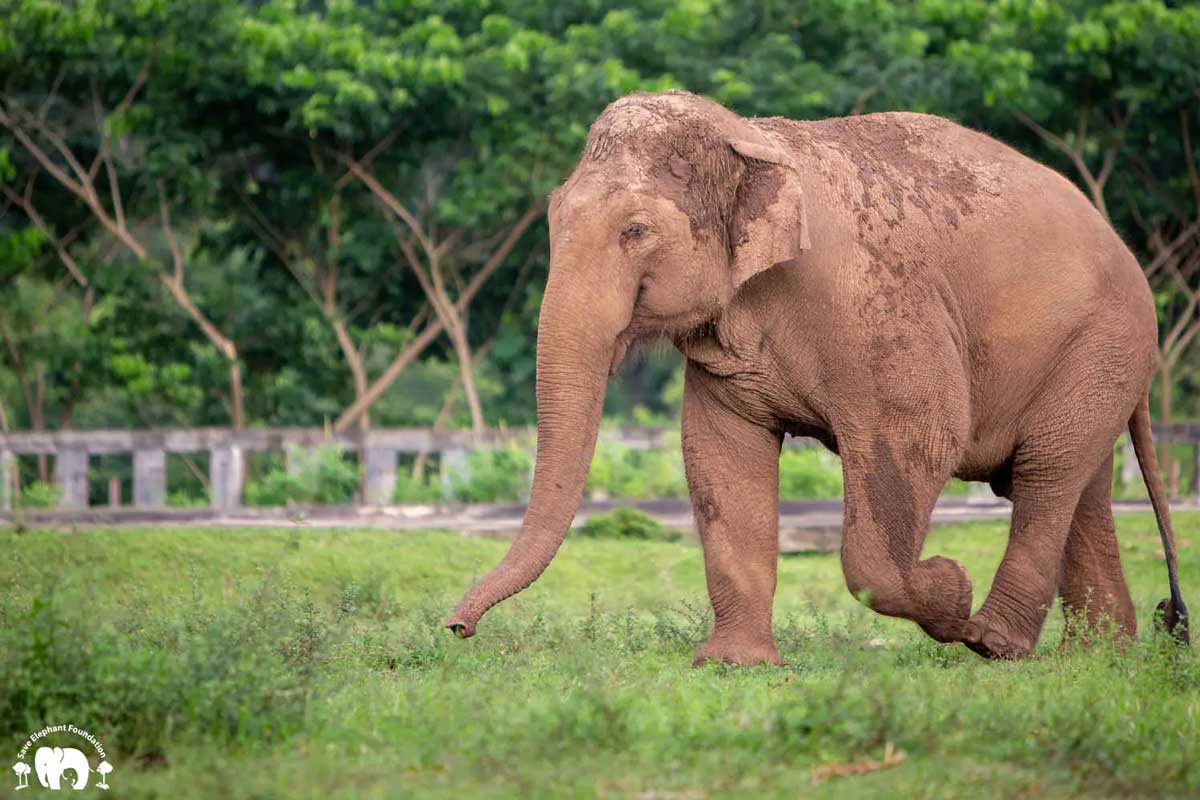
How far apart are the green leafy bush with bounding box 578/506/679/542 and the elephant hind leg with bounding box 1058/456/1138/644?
20.5ft

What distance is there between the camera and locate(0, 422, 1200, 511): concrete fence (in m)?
18.8

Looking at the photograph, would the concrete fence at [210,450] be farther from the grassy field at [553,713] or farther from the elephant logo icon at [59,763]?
the elephant logo icon at [59,763]

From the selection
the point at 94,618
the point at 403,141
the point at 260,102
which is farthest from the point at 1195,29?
the point at 94,618

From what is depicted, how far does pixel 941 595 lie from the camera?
8.81 metres

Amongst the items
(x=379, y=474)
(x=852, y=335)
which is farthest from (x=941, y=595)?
(x=379, y=474)

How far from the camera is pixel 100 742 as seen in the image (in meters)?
6.17

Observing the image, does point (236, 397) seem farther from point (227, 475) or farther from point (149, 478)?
point (227, 475)

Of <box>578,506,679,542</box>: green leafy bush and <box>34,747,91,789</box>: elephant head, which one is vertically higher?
<box>34,747,91,789</box>: elephant head

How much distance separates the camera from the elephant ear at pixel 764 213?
27.9 ft

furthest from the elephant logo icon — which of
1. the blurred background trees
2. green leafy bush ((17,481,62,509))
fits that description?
the blurred background trees

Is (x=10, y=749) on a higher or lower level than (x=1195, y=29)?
lower

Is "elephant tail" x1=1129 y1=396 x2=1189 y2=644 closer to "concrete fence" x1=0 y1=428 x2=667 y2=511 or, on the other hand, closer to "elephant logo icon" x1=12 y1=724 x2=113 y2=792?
"elephant logo icon" x1=12 y1=724 x2=113 y2=792

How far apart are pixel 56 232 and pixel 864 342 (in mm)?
16710

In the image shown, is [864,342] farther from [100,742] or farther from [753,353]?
[100,742]
